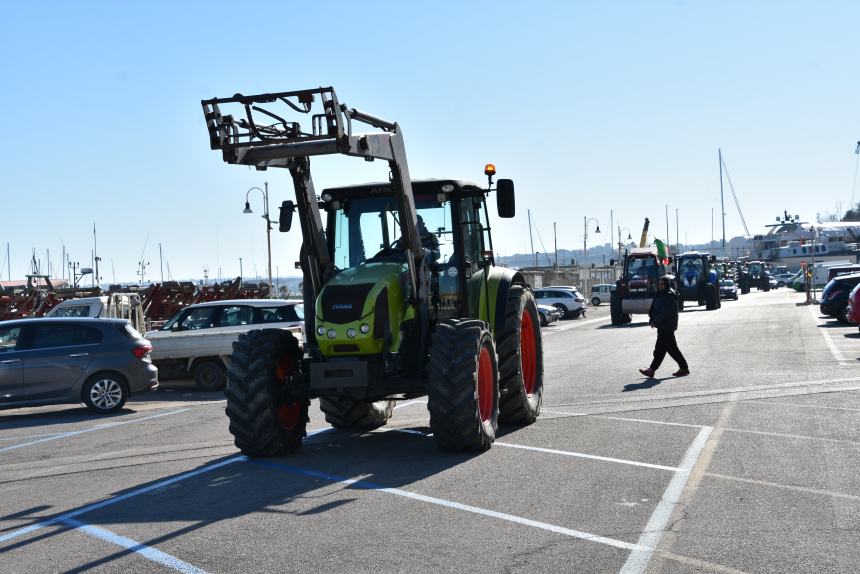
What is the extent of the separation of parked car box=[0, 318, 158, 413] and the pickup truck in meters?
2.38

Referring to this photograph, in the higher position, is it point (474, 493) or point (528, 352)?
point (528, 352)

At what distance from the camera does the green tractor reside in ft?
33.8

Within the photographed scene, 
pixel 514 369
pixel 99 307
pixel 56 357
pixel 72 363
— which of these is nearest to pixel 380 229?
pixel 514 369

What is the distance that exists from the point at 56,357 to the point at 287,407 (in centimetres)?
723

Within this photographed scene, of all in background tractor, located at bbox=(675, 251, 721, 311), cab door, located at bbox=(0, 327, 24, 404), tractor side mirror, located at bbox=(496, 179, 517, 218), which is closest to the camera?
tractor side mirror, located at bbox=(496, 179, 517, 218)

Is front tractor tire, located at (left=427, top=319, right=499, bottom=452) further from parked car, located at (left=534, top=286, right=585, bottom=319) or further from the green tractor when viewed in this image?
parked car, located at (left=534, top=286, right=585, bottom=319)

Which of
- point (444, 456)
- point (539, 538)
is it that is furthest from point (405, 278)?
point (539, 538)

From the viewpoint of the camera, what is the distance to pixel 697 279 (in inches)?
1948

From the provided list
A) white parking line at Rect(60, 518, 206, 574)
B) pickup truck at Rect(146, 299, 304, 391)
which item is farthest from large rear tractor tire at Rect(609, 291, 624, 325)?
white parking line at Rect(60, 518, 206, 574)

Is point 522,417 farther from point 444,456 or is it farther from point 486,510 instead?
point 486,510

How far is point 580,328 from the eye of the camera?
130 ft

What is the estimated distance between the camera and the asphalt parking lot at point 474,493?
677 centimetres

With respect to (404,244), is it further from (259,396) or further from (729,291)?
(729,291)

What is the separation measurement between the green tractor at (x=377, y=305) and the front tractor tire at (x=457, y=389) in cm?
1
